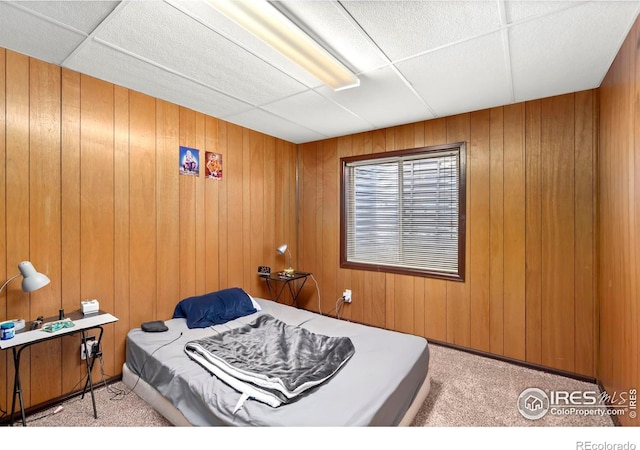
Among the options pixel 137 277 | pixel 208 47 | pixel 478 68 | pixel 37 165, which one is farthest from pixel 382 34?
pixel 137 277

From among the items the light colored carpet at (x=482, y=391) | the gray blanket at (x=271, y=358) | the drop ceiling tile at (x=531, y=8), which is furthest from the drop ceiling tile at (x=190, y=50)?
the light colored carpet at (x=482, y=391)

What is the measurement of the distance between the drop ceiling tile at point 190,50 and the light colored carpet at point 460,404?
97.8 inches

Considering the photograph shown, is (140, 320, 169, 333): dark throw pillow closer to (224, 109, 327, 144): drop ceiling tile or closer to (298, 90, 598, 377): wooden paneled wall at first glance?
(224, 109, 327, 144): drop ceiling tile

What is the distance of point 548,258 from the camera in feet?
8.59

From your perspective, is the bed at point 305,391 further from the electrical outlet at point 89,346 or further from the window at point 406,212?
the window at point 406,212

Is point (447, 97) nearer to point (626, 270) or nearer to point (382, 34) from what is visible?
point (382, 34)

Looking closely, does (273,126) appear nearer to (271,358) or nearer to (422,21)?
(422,21)

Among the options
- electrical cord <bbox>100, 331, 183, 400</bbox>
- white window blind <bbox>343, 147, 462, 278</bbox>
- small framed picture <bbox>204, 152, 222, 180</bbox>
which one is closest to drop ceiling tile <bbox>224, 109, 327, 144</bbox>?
small framed picture <bbox>204, 152, 222, 180</bbox>

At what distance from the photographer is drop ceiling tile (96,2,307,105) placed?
163 centimetres

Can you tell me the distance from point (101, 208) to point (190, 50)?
4.78 ft

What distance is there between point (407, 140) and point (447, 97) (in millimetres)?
782

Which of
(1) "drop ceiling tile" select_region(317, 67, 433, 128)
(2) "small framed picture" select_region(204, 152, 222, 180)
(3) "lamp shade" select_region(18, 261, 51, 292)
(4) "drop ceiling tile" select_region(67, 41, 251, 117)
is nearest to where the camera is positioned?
(3) "lamp shade" select_region(18, 261, 51, 292)

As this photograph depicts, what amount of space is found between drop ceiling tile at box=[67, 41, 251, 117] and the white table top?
1.84m

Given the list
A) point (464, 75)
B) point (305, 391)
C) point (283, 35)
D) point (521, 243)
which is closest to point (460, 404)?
point (305, 391)
